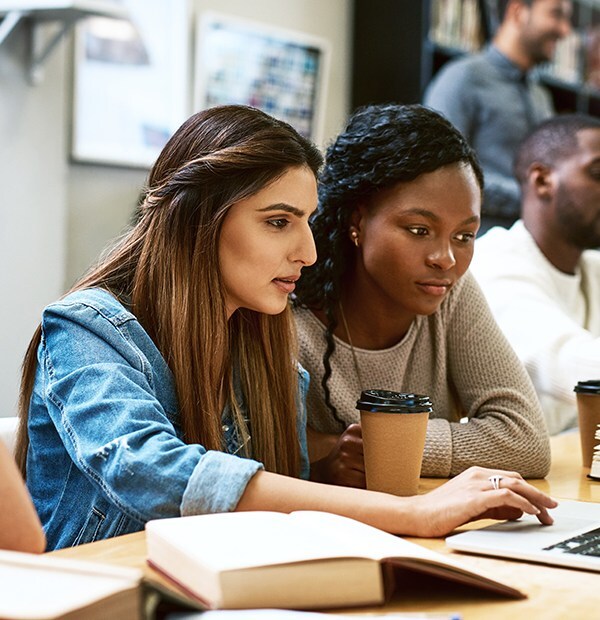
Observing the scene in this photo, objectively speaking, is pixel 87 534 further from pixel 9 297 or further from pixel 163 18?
pixel 163 18

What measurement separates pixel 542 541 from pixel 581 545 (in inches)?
1.6

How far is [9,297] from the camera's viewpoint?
10.2 ft

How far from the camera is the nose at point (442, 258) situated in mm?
1617

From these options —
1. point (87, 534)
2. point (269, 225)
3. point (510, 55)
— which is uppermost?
point (510, 55)

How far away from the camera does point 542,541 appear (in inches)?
42.9

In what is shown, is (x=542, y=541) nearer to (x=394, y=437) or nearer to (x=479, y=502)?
(x=479, y=502)

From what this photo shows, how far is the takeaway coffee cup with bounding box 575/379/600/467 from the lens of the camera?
1646 mm

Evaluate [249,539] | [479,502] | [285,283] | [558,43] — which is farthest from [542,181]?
[558,43]

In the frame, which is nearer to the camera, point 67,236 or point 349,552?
point 349,552

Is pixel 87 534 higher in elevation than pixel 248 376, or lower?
lower

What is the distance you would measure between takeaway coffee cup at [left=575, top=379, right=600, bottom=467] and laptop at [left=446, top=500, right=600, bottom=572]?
16.6 inches

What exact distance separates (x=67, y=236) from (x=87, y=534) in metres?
2.24

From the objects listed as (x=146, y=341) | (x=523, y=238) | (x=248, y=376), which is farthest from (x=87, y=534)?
(x=523, y=238)

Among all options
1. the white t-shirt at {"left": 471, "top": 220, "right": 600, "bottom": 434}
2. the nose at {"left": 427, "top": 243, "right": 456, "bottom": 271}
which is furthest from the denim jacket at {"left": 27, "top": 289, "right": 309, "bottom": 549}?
the white t-shirt at {"left": 471, "top": 220, "right": 600, "bottom": 434}
